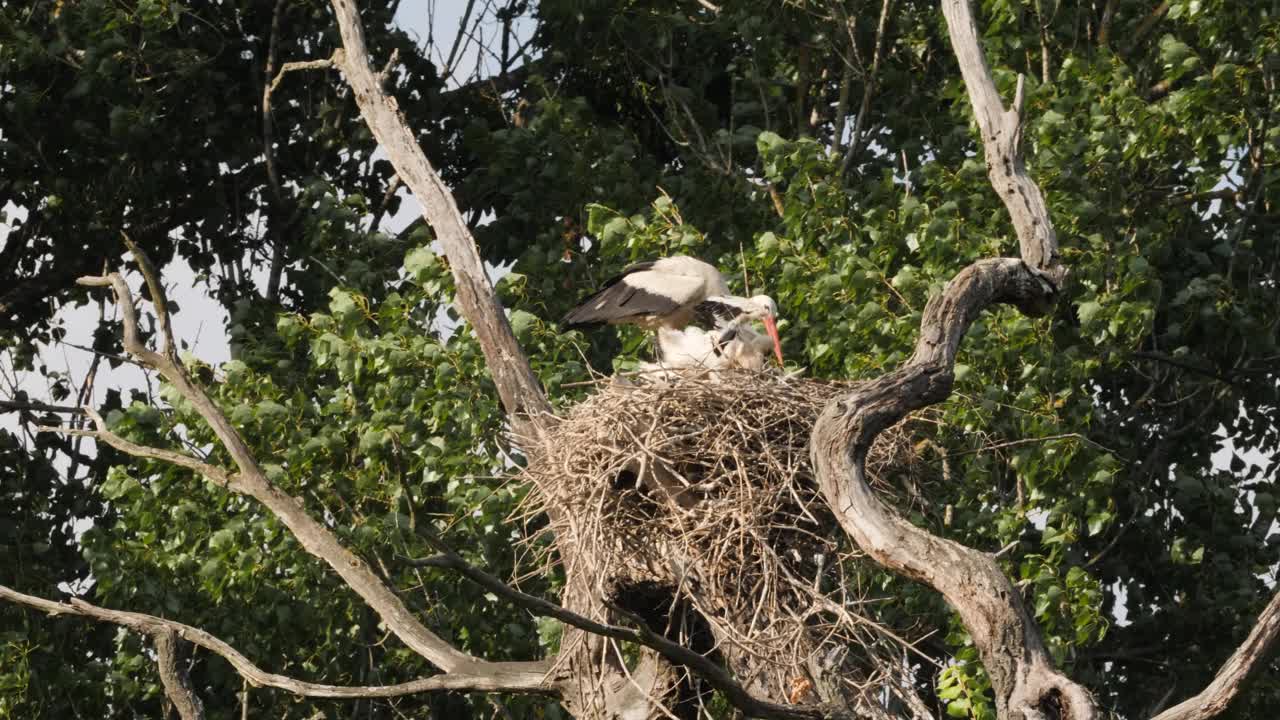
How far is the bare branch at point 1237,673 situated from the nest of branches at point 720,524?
1.10 m

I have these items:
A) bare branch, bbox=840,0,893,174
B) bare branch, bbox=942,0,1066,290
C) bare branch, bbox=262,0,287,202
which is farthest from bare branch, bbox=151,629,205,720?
bare branch, bbox=840,0,893,174

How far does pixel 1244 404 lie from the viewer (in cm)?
1053

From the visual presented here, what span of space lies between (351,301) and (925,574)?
14.9ft

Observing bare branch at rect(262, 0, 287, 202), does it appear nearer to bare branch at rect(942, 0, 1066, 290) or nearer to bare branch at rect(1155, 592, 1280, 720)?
bare branch at rect(942, 0, 1066, 290)

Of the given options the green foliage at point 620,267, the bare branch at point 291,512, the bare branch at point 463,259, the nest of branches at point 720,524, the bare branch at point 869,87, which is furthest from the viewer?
the bare branch at point 869,87

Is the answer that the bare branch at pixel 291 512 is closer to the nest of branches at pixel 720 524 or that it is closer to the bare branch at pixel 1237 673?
the nest of branches at pixel 720 524

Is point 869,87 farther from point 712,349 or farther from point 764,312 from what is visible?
point 712,349

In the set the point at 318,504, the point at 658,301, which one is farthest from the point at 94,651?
the point at 658,301

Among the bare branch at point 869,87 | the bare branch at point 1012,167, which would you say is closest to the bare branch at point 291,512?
the bare branch at point 1012,167

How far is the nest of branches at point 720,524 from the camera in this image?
5609mm

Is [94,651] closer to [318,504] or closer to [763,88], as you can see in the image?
[318,504]

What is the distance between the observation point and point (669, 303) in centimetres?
760

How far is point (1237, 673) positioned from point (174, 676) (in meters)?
3.97

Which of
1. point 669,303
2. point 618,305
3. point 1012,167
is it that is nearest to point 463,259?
point 618,305
